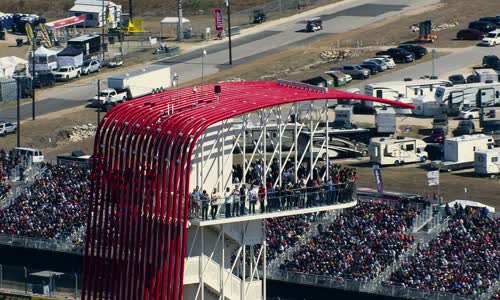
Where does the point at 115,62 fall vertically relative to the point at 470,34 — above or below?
below

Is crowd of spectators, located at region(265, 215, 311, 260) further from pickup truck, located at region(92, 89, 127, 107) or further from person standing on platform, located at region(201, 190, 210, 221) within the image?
pickup truck, located at region(92, 89, 127, 107)

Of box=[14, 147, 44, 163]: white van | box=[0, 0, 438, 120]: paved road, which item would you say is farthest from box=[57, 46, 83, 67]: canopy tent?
box=[14, 147, 44, 163]: white van

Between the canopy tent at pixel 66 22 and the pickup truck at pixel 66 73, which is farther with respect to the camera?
the canopy tent at pixel 66 22

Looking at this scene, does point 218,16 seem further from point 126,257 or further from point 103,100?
point 126,257

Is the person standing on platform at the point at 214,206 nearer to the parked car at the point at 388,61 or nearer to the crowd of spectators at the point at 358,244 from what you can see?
the crowd of spectators at the point at 358,244

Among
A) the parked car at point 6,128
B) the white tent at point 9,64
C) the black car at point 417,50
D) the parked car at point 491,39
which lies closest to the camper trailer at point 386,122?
the parked car at point 6,128

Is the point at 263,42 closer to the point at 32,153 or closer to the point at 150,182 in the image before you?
the point at 32,153

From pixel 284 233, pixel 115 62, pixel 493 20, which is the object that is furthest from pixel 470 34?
pixel 284 233
